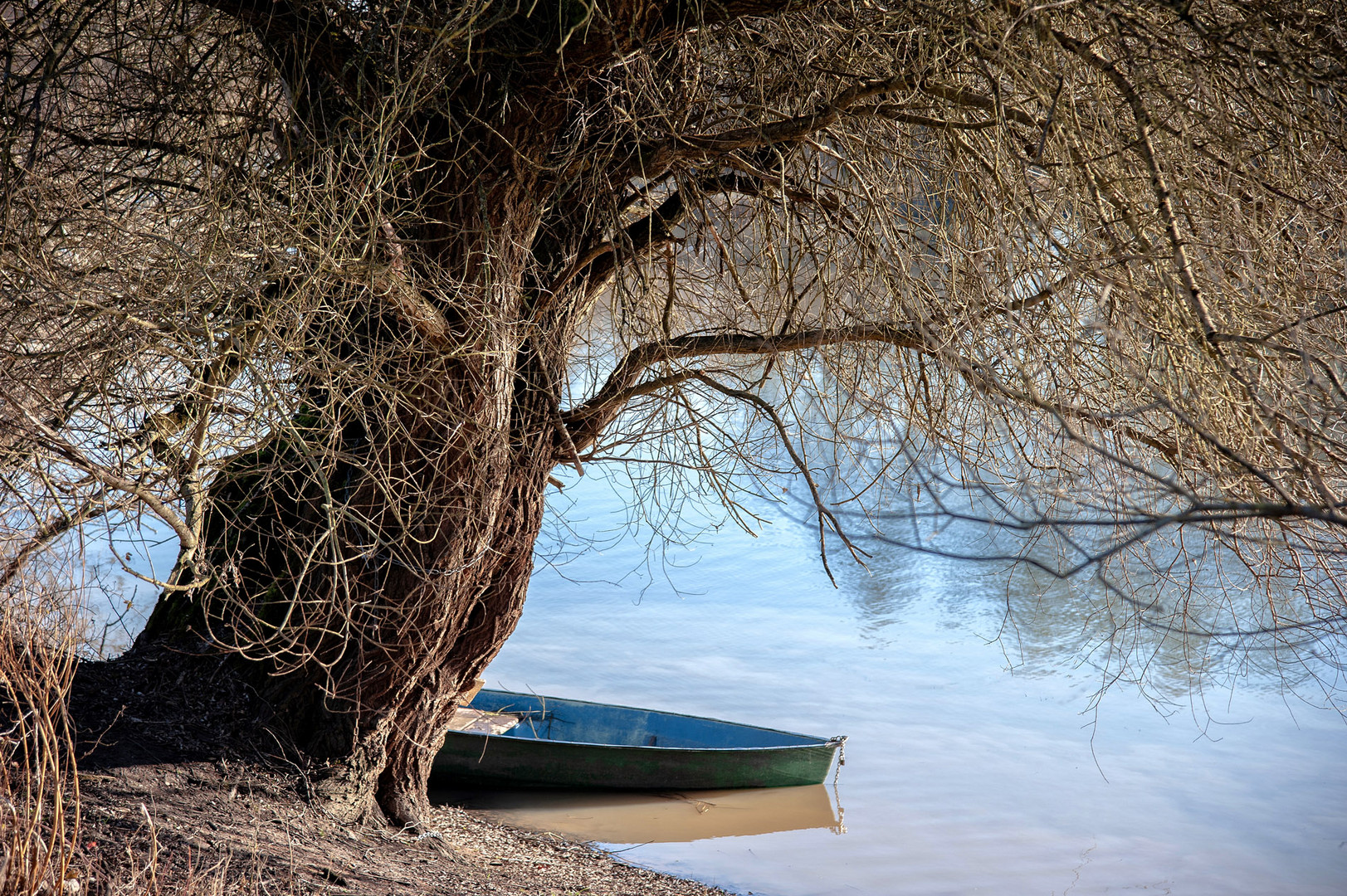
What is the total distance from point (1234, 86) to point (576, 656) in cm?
1053

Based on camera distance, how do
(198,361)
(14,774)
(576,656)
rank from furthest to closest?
1. (576,656)
2. (14,774)
3. (198,361)

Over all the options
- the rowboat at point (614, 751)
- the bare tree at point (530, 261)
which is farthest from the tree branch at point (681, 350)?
the rowboat at point (614, 751)

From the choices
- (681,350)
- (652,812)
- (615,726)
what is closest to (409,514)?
(681,350)

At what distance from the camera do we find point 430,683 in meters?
5.44

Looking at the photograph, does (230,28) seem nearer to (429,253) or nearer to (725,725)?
(429,253)

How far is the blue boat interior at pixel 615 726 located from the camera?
8750 mm

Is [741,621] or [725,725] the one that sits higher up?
[741,621]

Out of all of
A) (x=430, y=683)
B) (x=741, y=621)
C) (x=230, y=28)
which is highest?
(x=230, y=28)

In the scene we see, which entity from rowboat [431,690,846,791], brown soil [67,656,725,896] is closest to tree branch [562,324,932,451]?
brown soil [67,656,725,896]

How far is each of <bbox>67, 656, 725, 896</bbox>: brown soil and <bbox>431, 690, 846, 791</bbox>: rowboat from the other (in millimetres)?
1750

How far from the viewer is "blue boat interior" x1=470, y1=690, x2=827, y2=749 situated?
8.75m

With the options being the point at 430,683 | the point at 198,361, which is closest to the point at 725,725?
the point at 430,683

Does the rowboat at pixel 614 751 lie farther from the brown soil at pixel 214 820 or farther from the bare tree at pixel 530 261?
the bare tree at pixel 530 261

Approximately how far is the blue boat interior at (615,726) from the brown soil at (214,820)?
261 cm
